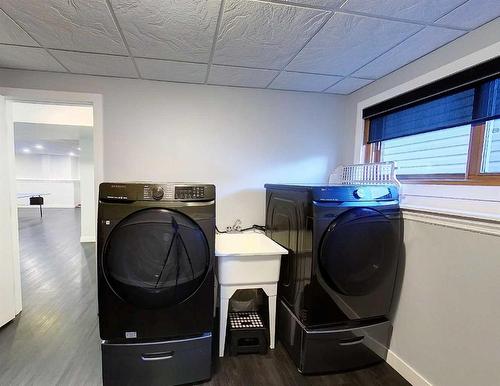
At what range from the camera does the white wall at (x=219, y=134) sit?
2232mm

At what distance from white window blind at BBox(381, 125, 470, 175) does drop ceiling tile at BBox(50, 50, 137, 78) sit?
7.18ft

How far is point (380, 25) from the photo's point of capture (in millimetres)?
1391

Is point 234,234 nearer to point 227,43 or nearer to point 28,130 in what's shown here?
point 227,43

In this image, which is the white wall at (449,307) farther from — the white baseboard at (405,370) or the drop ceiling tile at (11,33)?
the drop ceiling tile at (11,33)

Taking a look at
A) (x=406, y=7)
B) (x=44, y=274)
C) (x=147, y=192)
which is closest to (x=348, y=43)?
(x=406, y=7)

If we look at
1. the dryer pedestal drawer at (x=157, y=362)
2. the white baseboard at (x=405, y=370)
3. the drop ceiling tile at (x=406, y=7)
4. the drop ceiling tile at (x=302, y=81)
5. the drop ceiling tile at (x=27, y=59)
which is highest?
the drop ceiling tile at (x=406, y=7)

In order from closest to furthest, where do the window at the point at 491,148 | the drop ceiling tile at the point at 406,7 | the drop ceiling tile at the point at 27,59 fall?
the drop ceiling tile at the point at 406,7, the window at the point at 491,148, the drop ceiling tile at the point at 27,59

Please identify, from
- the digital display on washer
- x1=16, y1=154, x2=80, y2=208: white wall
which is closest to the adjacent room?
the digital display on washer

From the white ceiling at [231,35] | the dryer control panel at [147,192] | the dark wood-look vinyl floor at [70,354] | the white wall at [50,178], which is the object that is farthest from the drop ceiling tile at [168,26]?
the white wall at [50,178]

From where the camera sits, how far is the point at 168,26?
1414mm

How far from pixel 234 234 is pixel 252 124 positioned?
1.04m

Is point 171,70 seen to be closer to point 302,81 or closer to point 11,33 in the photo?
point 11,33

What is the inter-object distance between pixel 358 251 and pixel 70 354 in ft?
6.92

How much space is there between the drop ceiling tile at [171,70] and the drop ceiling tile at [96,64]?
0.09 meters
